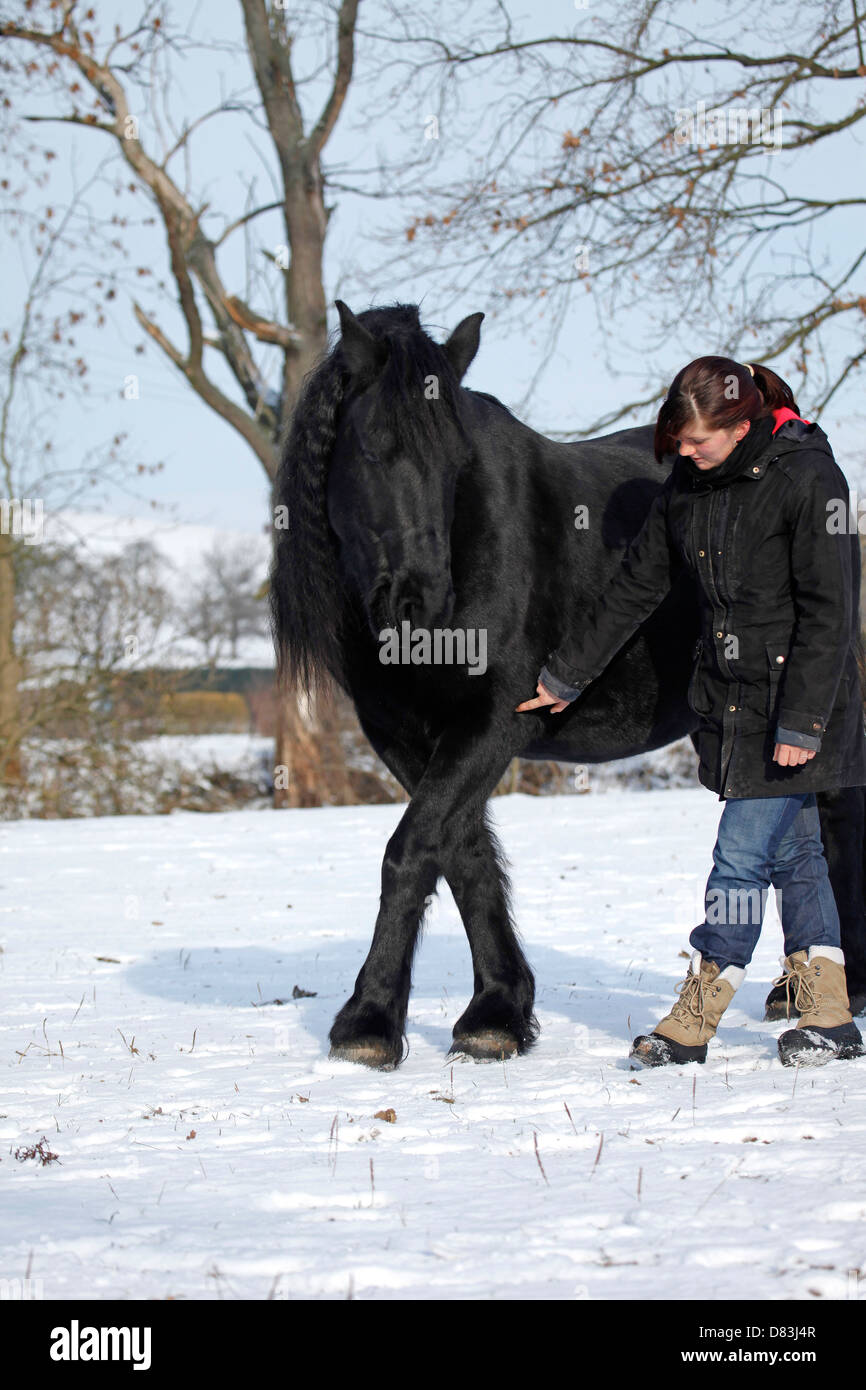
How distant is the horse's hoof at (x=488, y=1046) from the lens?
390 centimetres

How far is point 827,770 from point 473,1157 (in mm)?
1460

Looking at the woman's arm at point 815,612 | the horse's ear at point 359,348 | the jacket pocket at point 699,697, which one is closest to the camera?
the woman's arm at point 815,612

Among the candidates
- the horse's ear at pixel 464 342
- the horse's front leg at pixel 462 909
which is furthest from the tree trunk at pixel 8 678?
the horse's ear at pixel 464 342

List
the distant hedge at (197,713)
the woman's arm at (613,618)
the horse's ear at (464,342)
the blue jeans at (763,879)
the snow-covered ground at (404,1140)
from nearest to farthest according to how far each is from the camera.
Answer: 1. the snow-covered ground at (404,1140)
2. the blue jeans at (763,879)
3. the woman's arm at (613,618)
4. the horse's ear at (464,342)
5. the distant hedge at (197,713)

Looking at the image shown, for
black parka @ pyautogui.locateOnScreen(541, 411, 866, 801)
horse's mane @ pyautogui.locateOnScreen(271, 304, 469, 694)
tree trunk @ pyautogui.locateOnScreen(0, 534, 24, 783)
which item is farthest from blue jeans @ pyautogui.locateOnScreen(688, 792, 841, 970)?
tree trunk @ pyautogui.locateOnScreen(0, 534, 24, 783)

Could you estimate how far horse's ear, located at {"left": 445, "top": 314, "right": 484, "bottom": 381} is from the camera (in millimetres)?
4098

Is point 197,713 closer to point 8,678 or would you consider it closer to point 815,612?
point 8,678

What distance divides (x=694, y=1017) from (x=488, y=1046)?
2.15 feet

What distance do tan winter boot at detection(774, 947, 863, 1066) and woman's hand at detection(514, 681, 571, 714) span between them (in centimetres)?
106

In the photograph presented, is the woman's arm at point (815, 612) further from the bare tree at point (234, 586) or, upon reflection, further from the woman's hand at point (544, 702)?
the bare tree at point (234, 586)

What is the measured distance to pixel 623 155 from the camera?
12805mm

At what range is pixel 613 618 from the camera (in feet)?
Result: 13.1

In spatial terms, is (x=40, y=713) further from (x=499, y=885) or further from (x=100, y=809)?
(x=499, y=885)
